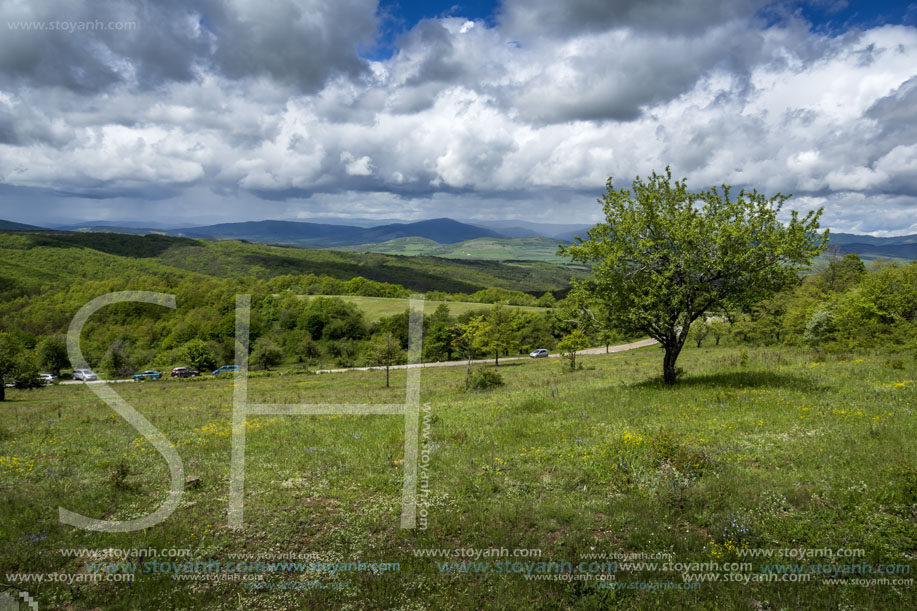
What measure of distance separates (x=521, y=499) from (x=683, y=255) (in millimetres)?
13261

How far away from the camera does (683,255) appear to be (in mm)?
17234

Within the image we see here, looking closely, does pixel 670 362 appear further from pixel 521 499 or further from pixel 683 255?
pixel 521 499

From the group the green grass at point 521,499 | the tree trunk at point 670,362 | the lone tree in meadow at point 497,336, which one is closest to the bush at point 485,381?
the tree trunk at point 670,362

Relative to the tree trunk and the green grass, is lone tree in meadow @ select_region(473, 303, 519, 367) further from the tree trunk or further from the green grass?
the green grass

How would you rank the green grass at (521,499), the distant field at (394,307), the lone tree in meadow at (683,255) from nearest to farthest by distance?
1. the green grass at (521,499)
2. the lone tree in meadow at (683,255)
3. the distant field at (394,307)

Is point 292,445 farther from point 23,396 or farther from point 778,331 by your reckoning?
point 778,331

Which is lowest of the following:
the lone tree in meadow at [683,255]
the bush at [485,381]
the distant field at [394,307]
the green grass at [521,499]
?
the distant field at [394,307]

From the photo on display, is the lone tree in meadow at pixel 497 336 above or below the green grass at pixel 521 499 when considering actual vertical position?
below

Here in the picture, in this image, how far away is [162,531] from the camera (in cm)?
772

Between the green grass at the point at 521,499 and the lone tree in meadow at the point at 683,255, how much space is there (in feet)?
15.1

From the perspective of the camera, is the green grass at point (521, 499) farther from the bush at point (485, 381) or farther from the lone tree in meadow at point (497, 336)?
the lone tree in meadow at point (497, 336)

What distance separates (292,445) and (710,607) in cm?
1153

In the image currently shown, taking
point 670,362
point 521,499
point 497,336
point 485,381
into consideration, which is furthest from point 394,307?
point 521,499

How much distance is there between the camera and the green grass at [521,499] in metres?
6.11
